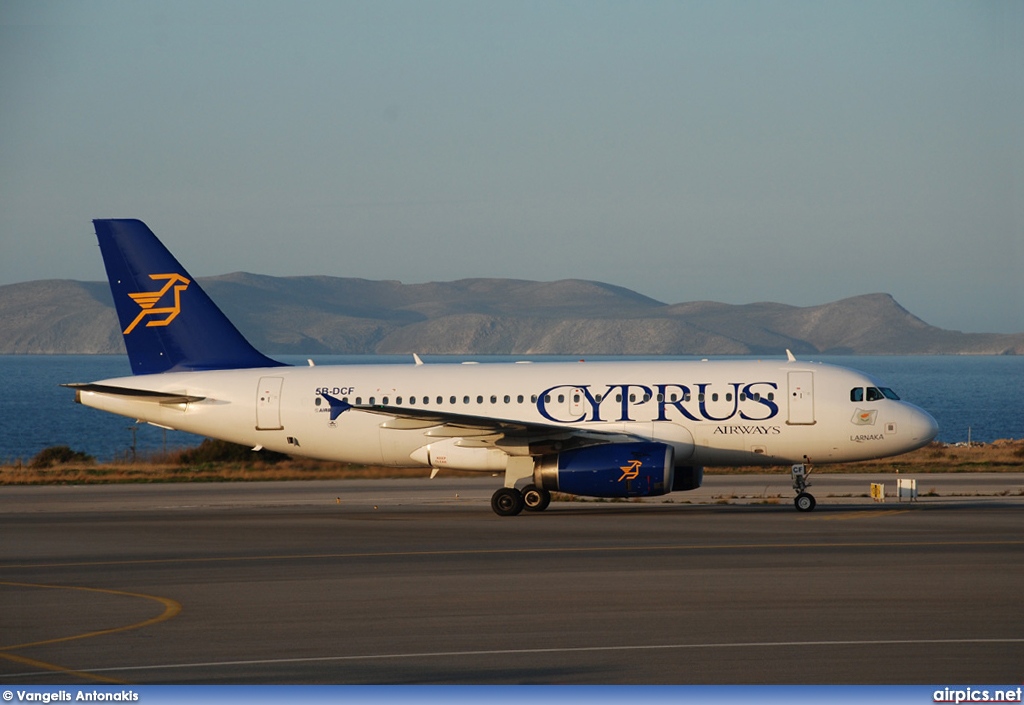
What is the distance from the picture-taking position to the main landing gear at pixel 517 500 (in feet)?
100

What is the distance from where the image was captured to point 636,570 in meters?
20.0

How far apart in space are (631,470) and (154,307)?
586 inches

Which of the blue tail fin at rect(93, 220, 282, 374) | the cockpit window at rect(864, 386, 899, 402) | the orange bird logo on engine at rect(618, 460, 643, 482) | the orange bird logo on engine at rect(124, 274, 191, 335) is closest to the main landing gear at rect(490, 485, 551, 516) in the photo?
the orange bird logo on engine at rect(618, 460, 643, 482)

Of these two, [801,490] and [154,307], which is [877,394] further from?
[154,307]

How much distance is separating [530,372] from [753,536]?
952cm

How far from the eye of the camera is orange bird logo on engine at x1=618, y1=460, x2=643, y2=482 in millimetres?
28562

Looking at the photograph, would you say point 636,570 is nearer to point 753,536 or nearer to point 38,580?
point 753,536

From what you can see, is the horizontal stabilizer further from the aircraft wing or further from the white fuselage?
the aircraft wing

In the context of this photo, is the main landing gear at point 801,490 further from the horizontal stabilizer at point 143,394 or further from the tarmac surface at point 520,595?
the horizontal stabilizer at point 143,394

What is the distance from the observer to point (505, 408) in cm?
3203

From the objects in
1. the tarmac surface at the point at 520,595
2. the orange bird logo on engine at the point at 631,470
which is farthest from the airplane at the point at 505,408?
the tarmac surface at the point at 520,595

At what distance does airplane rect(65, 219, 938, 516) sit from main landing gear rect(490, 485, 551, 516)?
0.04 meters

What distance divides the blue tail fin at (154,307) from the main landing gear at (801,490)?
15742 millimetres

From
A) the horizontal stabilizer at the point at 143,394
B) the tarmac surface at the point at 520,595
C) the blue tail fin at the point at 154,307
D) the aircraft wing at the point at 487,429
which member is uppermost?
the blue tail fin at the point at 154,307
